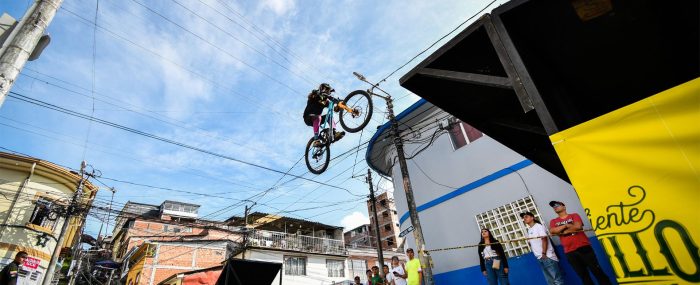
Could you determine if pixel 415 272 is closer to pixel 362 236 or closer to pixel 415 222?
pixel 415 222

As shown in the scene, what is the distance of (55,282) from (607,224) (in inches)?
1125

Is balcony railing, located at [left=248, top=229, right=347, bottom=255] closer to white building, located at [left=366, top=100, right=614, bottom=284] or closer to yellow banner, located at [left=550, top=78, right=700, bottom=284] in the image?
white building, located at [left=366, top=100, right=614, bottom=284]

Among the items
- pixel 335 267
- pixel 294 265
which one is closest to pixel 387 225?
pixel 335 267

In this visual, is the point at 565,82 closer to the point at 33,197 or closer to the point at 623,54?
the point at 623,54

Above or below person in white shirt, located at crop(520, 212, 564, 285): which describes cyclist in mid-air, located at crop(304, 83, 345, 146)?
above

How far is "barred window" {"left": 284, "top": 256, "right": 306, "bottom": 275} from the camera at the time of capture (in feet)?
79.3

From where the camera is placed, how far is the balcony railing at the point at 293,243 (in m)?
24.6

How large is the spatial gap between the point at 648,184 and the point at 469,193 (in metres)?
7.23

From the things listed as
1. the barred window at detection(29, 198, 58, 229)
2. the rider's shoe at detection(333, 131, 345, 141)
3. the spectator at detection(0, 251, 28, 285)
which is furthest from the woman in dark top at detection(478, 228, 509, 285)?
the barred window at detection(29, 198, 58, 229)

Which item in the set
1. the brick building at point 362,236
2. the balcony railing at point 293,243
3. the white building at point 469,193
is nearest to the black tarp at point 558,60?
the white building at point 469,193

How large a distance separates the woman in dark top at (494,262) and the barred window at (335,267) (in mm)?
21930

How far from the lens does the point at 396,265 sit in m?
9.24

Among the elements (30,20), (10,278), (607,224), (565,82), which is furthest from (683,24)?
(10,278)

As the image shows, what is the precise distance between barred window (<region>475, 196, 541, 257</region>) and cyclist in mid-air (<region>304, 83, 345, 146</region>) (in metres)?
4.68
